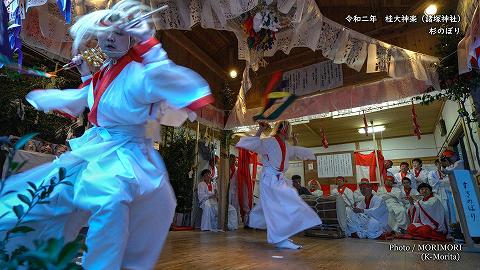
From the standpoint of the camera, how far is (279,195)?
387cm

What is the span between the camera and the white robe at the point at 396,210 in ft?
20.4

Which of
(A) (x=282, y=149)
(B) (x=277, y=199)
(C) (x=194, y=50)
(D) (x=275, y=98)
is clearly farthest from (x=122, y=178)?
(C) (x=194, y=50)

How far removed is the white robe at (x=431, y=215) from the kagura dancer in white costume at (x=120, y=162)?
565 cm

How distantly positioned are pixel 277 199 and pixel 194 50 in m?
3.56

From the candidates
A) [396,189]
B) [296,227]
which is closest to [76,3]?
[296,227]

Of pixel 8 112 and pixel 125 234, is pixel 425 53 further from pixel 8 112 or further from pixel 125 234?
pixel 8 112

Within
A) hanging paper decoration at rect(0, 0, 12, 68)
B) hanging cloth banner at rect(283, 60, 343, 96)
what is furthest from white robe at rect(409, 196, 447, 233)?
hanging paper decoration at rect(0, 0, 12, 68)

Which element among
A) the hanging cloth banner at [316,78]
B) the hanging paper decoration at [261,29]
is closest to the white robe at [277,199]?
the hanging paper decoration at [261,29]

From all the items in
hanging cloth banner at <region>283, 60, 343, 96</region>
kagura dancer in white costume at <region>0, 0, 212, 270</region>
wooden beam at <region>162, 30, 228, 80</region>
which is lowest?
kagura dancer in white costume at <region>0, 0, 212, 270</region>

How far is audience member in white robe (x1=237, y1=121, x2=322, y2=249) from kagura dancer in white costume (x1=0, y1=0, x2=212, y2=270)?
8.39 feet

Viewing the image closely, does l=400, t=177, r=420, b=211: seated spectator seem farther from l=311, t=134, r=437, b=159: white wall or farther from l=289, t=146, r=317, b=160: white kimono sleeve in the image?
l=311, t=134, r=437, b=159: white wall

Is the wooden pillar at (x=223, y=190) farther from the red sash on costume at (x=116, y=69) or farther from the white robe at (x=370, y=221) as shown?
the red sash on costume at (x=116, y=69)

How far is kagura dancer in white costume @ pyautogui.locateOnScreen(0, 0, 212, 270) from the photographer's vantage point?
1.11m

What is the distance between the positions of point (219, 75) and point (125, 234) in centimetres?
600
